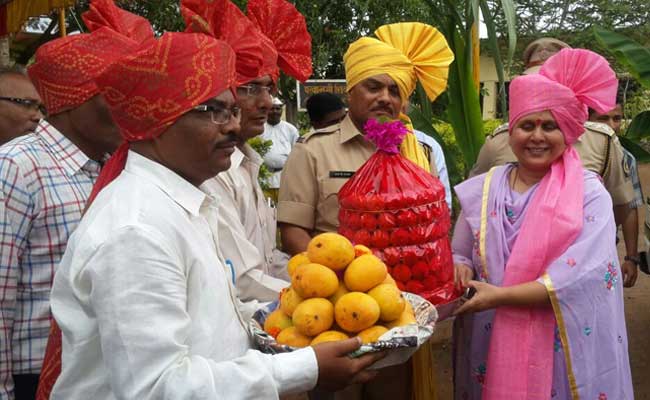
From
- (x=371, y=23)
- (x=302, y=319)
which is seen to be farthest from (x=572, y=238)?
(x=371, y=23)

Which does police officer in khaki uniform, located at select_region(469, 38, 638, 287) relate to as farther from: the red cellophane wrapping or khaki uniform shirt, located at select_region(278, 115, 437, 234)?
the red cellophane wrapping

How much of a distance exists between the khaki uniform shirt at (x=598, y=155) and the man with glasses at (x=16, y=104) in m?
2.35

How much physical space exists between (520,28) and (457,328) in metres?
16.2

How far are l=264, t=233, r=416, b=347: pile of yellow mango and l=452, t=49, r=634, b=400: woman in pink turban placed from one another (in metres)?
0.67

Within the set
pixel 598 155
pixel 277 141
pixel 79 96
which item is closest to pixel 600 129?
pixel 598 155

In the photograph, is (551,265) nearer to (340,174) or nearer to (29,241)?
(340,174)

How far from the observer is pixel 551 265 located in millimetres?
2469

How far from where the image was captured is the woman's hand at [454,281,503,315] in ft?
7.93

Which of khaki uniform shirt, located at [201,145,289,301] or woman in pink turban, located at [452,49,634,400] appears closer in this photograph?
khaki uniform shirt, located at [201,145,289,301]

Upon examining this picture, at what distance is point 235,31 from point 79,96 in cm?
63

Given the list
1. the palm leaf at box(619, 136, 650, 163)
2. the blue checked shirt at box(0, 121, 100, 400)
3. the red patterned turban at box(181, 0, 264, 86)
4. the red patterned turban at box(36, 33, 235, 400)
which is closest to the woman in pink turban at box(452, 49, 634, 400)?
the red patterned turban at box(181, 0, 264, 86)

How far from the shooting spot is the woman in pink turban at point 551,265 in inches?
96.8

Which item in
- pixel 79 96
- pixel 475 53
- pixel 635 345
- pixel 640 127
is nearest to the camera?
pixel 79 96

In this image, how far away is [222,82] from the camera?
61.7 inches
